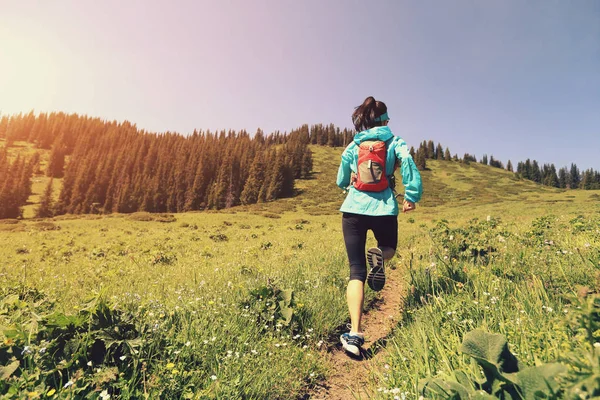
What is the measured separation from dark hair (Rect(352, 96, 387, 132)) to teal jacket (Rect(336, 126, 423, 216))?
193 millimetres

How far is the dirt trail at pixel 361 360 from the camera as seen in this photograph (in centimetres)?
284

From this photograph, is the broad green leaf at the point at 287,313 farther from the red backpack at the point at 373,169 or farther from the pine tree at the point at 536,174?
the pine tree at the point at 536,174

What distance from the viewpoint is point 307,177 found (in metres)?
123

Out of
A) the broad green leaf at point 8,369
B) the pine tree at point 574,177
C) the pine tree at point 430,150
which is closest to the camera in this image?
the broad green leaf at point 8,369

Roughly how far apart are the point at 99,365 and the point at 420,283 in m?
4.19

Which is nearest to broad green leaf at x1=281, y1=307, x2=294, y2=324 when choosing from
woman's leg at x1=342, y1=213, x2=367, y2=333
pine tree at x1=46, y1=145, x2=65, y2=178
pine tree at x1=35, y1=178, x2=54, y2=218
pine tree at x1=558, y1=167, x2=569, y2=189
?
woman's leg at x1=342, y1=213, x2=367, y2=333

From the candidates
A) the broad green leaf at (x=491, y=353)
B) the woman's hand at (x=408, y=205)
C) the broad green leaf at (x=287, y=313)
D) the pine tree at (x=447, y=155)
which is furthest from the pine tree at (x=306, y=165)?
the broad green leaf at (x=491, y=353)

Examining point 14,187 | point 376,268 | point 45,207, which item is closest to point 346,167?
point 376,268

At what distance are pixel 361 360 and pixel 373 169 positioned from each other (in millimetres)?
2411

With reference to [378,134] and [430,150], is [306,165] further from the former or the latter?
[378,134]

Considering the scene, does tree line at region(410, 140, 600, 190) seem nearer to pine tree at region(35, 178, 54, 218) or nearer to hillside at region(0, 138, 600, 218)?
hillside at region(0, 138, 600, 218)

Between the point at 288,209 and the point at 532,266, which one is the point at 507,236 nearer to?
the point at 532,266

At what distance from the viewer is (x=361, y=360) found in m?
3.44

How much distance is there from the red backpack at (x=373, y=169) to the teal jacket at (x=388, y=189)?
84mm
